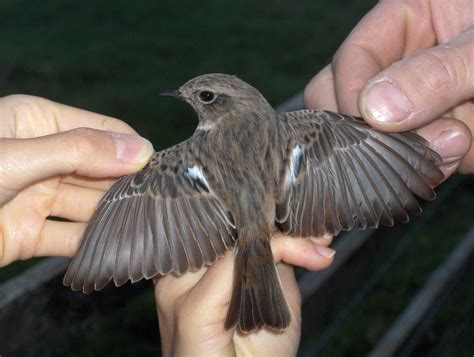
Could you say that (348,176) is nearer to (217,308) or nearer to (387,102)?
(387,102)

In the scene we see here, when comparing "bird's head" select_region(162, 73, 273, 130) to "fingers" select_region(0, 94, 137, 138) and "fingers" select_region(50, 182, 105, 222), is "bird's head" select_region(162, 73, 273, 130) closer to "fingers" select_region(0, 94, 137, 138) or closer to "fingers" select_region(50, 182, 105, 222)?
"fingers" select_region(0, 94, 137, 138)

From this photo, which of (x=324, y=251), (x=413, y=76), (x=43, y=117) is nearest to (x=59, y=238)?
(x=43, y=117)

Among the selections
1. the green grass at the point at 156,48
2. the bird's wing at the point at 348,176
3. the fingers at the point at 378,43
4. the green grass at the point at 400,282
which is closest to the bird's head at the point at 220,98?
the bird's wing at the point at 348,176

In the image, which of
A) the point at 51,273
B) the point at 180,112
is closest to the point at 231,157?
the point at 51,273

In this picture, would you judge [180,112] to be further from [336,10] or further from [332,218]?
[332,218]

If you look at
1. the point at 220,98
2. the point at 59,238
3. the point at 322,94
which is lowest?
the point at 322,94

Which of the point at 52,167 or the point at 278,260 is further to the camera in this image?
the point at 278,260

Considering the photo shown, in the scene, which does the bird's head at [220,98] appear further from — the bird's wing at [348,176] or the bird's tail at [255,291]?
the bird's tail at [255,291]
